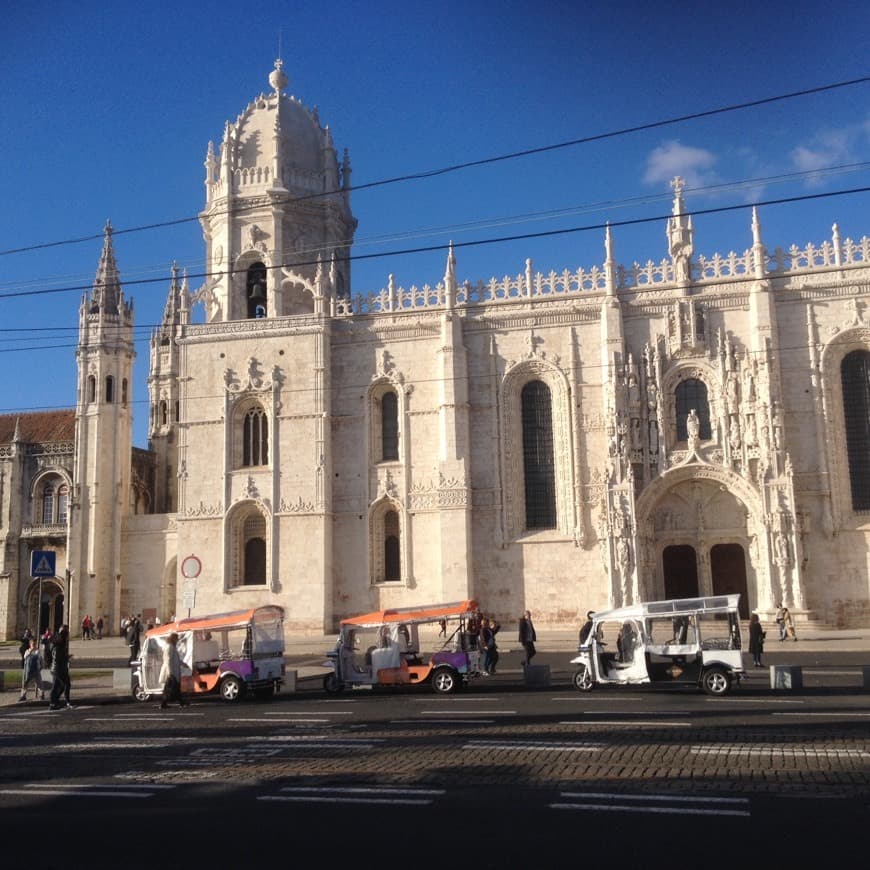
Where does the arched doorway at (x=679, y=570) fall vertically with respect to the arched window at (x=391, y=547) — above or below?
below

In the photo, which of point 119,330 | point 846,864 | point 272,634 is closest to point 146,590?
point 119,330

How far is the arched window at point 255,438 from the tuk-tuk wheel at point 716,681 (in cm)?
2569

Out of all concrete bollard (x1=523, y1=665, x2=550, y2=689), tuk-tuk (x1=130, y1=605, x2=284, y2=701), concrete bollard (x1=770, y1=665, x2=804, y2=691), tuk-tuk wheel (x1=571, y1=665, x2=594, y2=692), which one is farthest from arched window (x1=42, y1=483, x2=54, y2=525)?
concrete bollard (x1=770, y1=665, x2=804, y2=691)

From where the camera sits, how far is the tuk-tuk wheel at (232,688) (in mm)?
21297

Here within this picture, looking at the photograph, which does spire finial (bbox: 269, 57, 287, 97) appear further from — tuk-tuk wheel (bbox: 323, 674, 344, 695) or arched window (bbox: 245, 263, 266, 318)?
tuk-tuk wheel (bbox: 323, 674, 344, 695)

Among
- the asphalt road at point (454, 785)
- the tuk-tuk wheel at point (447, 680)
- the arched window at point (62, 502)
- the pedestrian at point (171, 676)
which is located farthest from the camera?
the arched window at point (62, 502)

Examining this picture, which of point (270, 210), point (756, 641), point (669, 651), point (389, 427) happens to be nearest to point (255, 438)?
point (389, 427)

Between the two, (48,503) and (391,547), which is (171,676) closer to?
(391,547)

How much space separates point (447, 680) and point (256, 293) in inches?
1040

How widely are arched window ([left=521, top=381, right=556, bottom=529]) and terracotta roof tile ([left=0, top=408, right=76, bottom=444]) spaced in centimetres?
2945

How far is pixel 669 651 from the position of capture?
65.5ft

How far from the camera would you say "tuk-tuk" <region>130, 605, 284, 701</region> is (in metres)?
21.5

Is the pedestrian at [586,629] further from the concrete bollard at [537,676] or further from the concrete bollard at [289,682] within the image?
the concrete bollard at [289,682]

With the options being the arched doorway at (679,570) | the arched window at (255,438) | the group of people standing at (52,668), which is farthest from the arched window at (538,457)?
the group of people standing at (52,668)
